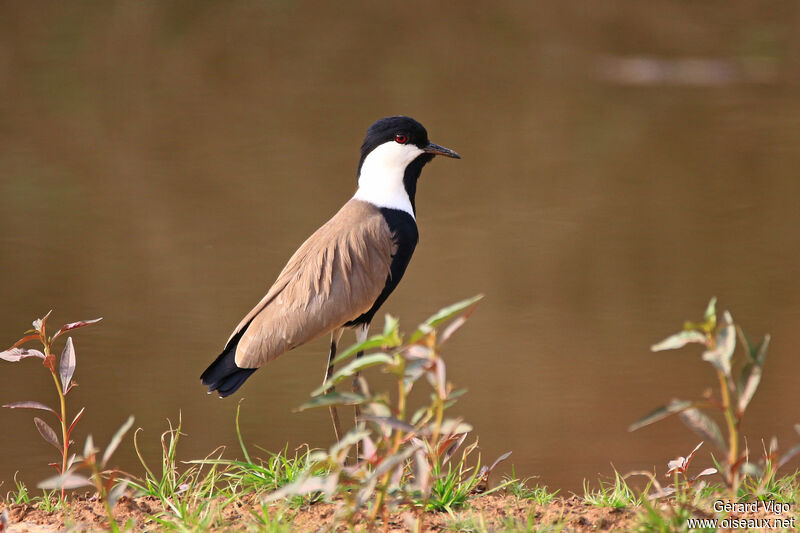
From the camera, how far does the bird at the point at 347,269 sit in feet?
10.8

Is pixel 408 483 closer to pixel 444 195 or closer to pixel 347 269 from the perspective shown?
pixel 347 269

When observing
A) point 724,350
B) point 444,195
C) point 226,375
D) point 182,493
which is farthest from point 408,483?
point 444,195

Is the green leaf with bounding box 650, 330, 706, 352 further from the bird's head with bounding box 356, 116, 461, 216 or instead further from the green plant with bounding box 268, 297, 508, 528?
the bird's head with bounding box 356, 116, 461, 216

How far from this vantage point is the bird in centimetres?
329

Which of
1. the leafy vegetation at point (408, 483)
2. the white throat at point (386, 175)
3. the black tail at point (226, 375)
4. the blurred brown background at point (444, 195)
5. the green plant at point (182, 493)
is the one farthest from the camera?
the blurred brown background at point (444, 195)

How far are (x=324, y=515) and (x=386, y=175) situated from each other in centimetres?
136

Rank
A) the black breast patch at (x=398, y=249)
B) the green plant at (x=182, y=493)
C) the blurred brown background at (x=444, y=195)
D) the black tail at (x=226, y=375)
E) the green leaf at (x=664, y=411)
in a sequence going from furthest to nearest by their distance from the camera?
the blurred brown background at (x=444, y=195) < the black breast patch at (x=398, y=249) < the black tail at (x=226, y=375) < the green plant at (x=182, y=493) < the green leaf at (x=664, y=411)

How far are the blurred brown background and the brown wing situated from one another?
81 cm

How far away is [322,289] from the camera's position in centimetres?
337

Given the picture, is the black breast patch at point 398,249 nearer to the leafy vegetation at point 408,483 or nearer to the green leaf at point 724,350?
the leafy vegetation at point 408,483

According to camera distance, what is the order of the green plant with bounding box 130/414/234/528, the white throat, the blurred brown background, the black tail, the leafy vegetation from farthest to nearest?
1. the blurred brown background
2. the white throat
3. the black tail
4. the green plant with bounding box 130/414/234/528
5. the leafy vegetation

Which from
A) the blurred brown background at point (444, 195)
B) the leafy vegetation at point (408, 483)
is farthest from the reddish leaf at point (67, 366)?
the blurred brown background at point (444, 195)

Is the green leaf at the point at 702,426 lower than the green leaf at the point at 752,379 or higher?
lower

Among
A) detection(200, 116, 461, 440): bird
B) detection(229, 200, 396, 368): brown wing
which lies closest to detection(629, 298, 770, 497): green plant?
detection(200, 116, 461, 440): bird
